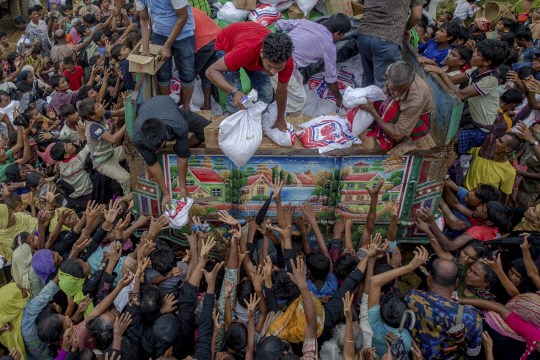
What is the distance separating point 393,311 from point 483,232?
55.6 inches

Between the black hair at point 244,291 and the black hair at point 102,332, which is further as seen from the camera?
the black hair at point 244,291

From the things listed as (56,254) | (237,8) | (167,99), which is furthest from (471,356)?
(237,8)

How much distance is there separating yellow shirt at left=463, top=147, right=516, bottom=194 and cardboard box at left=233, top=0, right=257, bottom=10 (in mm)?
2970

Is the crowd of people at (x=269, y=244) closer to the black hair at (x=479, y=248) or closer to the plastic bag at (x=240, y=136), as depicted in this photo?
the black hair at (x=479, y=248)

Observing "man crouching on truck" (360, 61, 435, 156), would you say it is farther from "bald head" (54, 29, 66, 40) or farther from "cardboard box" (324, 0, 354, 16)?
"bald head" (54, 29, 66, 40)

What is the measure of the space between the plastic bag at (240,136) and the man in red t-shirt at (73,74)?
439 centimetres

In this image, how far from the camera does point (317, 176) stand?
340cm

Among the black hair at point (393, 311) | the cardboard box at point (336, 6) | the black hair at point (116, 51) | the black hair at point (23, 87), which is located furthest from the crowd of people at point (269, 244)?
the black hair at point (23, 87)

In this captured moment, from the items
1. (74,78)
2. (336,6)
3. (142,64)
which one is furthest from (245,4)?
(74,78)

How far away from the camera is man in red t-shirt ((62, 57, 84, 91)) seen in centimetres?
628

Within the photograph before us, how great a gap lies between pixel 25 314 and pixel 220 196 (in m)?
1.69

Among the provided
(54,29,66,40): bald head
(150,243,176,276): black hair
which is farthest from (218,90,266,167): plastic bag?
(54,29,66,40): bald head

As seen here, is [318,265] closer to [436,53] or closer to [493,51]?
[493,51]

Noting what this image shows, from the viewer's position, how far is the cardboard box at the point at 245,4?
15.0 ft
